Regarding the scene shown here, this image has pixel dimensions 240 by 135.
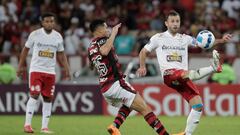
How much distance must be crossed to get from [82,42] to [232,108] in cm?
645

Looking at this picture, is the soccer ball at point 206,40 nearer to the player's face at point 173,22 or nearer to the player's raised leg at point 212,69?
the player's face at point 173,22

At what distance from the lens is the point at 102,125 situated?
1819 cm

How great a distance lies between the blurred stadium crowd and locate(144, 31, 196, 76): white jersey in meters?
10.1

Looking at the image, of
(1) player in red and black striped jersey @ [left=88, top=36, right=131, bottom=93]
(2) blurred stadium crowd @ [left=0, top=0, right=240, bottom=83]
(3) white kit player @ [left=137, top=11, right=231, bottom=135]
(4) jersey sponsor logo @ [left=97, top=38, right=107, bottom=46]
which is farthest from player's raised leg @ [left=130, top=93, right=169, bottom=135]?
(2) blurred stadium crowd @ [left=0, top=0, right=240, bottom=83]

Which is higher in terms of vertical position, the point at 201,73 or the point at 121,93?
the point at 201,73

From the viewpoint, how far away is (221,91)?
21609mm

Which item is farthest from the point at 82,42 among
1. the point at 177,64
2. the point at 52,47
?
the point at 177,64

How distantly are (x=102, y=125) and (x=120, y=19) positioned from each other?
9.07 m

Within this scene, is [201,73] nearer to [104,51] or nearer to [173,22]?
[173,22]

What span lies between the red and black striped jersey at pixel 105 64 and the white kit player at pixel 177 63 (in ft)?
1.62

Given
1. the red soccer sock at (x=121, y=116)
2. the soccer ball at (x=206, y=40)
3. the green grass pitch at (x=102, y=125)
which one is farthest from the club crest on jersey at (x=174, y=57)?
the green grass pitch at (x=102, y=125)

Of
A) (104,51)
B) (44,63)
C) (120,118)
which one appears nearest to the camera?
(104,51)

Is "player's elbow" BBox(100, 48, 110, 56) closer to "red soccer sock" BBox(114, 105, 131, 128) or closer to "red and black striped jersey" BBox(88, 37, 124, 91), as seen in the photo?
"red and black striped jersey" BBox(88, 37, 124, 91)

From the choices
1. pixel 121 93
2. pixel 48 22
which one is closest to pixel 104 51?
pixel 121 93
